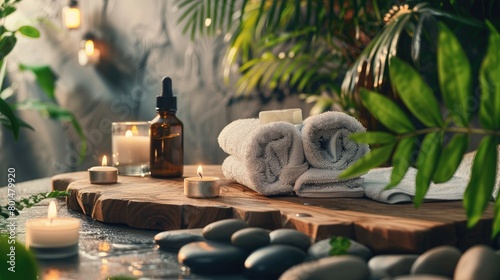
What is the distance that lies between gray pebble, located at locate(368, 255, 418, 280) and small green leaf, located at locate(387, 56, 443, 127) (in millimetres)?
169

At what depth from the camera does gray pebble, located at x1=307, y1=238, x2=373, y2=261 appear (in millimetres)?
655

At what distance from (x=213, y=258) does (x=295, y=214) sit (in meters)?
0.19

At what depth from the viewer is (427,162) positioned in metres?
0.52

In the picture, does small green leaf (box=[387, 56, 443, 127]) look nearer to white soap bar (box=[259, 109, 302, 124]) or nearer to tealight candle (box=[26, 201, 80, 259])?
tealight candle (box=[26, 201, 80, 259])

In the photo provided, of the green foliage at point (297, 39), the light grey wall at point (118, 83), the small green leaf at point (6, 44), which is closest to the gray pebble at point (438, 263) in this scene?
the small green leaf at point (6, 44)

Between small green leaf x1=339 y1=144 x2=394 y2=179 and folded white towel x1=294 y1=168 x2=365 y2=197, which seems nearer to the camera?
small green leaf x1=339 y1=144 x2=394 y2=179

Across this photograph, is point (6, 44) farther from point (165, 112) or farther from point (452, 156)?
point (452, 156)

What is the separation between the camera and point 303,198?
964 millimetres

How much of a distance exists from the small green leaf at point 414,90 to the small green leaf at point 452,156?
3 centimetres

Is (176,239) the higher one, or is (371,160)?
(371,160)

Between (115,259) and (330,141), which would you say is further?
(330,141)

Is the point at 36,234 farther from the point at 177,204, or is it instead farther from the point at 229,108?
the point at 229,108

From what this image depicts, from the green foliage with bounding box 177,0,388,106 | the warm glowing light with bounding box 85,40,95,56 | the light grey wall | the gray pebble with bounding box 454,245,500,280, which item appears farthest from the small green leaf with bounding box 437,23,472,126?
the warm glowing light with bounding box 85,40,95,56

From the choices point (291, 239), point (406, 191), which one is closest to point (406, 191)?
point (406, 191)
